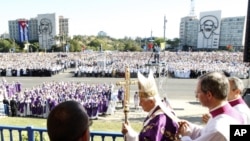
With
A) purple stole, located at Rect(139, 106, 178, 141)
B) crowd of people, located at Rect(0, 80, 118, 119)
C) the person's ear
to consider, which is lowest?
crowd of people, located at Rect(0, 80, 118, 119)

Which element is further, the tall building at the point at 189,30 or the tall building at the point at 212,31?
the tall building at the point at 189,30

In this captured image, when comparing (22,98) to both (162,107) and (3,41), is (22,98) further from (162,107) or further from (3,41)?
(3,41)

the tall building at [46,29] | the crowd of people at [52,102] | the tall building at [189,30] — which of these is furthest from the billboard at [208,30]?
the crowd of people at [52,102]

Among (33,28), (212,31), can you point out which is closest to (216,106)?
(212,31)

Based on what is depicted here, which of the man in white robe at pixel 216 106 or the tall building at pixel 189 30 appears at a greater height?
the tall building at pixel 189 30

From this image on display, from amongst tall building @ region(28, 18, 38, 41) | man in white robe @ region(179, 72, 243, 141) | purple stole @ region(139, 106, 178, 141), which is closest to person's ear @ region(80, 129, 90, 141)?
purple stole @ region(139, 106, 178, 141)

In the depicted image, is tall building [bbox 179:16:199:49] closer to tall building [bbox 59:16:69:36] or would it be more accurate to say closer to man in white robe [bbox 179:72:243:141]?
tall building [bbox 59:16:69:36]

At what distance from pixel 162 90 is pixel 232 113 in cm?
2141

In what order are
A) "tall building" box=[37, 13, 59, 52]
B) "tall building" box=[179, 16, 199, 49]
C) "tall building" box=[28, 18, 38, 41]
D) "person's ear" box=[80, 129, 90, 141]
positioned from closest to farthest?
"person's ear" box=[80, 129, 90, 141] < "tall building" box=[37, 13, 59, 52] < "tall building" box=[28, 18, 38, 41] < "tall building" box=[179, 16, 199, 49]

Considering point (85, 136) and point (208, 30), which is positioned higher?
point (208, 30)

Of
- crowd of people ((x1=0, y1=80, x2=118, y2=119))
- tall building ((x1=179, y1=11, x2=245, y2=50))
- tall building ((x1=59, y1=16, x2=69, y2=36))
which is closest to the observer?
crowd of people ((x1=0, y1=80, x2=118, y2=119))

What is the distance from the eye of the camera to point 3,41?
96625 millimetres

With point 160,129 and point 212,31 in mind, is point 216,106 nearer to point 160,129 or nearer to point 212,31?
point 160,129

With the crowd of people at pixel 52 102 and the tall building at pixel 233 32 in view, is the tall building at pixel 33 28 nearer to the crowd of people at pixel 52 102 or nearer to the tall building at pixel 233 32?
the tall building at pixel 233 32
